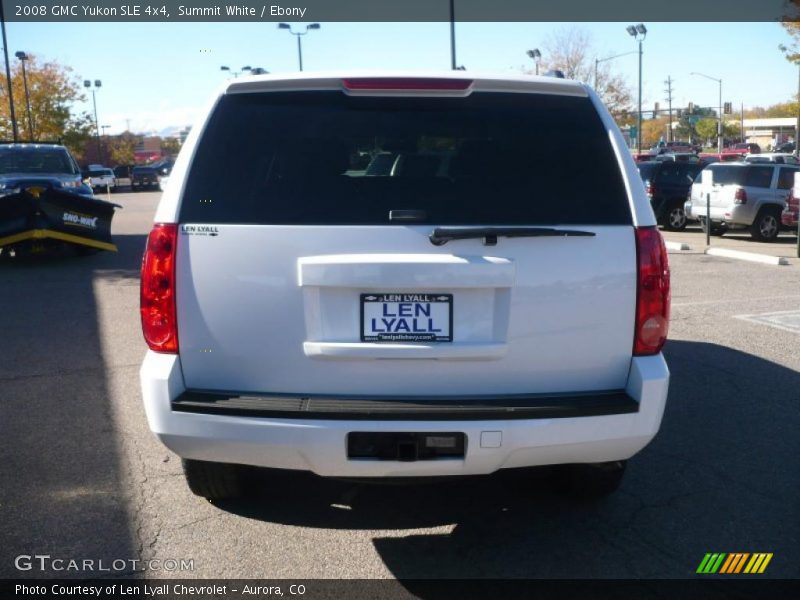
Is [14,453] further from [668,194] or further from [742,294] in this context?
[668,194]

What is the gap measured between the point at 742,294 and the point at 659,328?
7.63 metres

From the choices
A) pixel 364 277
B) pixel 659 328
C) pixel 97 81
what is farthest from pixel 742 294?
pixel 97 81

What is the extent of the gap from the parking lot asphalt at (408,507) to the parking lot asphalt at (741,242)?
9.25 metres

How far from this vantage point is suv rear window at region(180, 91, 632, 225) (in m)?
3.40

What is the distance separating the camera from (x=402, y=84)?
3.53 m

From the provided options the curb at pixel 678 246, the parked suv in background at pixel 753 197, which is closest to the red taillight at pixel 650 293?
the curb at pixel 678 246

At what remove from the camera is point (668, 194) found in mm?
20438

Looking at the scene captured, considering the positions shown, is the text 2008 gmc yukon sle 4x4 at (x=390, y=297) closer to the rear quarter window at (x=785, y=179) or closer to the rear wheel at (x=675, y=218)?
the rear quarter window at (x=785, y=179)

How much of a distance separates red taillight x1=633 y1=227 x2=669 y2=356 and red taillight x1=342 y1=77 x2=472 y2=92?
97cm

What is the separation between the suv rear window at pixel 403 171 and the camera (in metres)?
3.40

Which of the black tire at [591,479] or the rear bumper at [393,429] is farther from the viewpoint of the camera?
the black tire at [591,479]

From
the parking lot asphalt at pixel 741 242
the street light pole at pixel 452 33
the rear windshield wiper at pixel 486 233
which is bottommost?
the parking lot asphalt at pixel 741 242

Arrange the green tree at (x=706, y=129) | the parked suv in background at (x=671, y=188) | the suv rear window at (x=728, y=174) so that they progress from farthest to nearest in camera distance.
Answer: the green tree at (x=706, y=129) < the parked suv in background at (x=671, y=188) < the suv rear window at (x=728, y=174)

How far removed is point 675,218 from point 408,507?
58.7 feet
